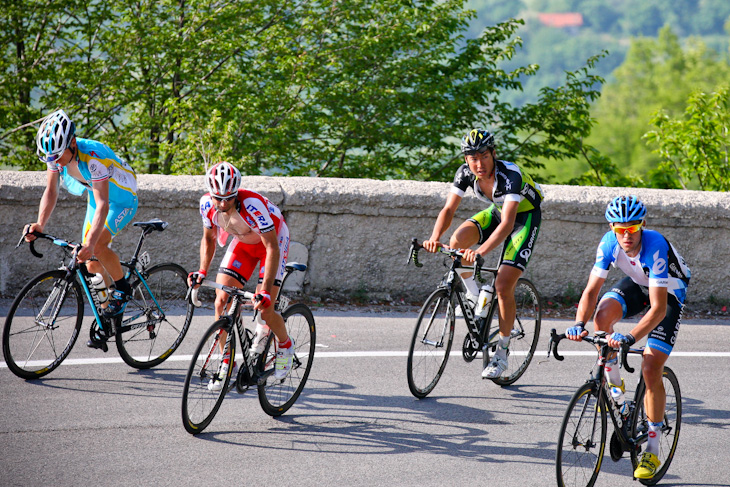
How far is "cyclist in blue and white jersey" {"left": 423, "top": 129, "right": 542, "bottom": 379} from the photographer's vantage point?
5.87 metres

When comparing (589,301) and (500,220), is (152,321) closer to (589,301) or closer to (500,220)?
(500,220)

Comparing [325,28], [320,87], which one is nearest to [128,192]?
[320,87]

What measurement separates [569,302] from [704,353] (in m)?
1.72

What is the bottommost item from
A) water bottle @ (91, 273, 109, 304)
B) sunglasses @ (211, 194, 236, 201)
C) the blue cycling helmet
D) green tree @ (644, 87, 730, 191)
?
water bottle @ (91, 273, 109, 304)

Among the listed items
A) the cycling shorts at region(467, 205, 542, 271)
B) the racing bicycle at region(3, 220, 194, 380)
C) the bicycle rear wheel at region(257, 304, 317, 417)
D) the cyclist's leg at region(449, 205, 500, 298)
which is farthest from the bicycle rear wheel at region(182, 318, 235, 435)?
the cycling shorts at region(467, 205, 542, 271)

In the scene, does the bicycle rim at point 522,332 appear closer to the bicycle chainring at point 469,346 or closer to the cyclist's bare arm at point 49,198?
the bicycle chainring at point 469,346

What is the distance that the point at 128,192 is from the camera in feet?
20.0

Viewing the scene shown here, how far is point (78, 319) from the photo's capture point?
5719mm

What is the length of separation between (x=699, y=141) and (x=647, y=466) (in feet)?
26.7

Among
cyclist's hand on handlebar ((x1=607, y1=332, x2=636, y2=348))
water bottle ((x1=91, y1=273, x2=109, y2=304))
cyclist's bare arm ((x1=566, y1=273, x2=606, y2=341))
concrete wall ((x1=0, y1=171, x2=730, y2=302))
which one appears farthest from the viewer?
concrete wall ((x1=0, y1=171, x2=730, y2=302))

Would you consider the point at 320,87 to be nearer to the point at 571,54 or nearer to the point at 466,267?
the point at 466,267

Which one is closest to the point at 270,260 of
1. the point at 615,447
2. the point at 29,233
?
the point at 29,233

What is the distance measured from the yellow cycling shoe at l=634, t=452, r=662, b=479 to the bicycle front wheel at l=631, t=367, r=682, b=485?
43 mm

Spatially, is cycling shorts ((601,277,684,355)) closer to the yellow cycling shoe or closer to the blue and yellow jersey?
the yellow cycling shoe
